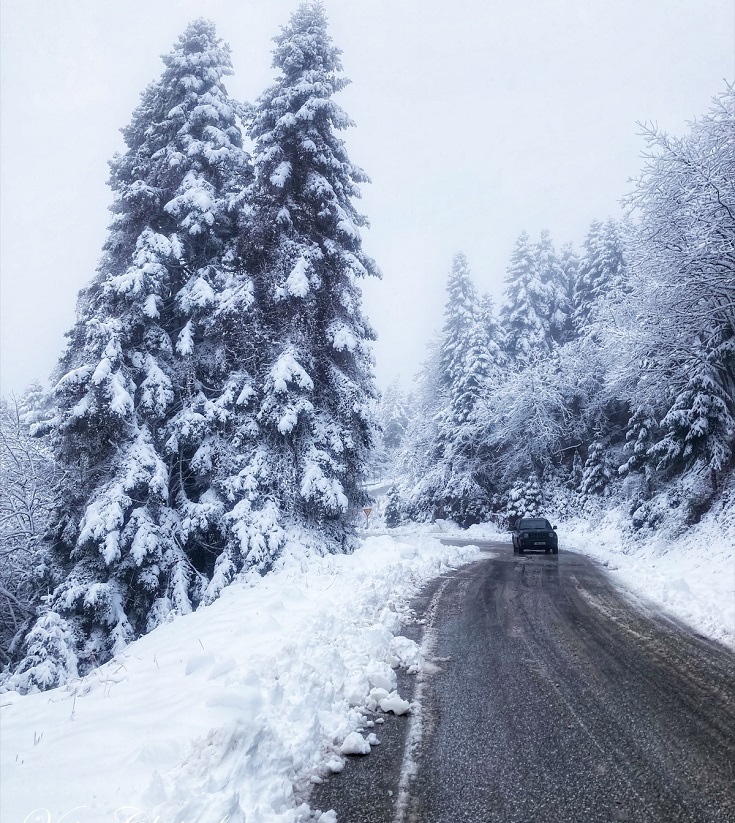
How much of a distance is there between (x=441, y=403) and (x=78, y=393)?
92.7ft

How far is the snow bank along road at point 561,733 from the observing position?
352 cm

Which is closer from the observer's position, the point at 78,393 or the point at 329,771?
the point at 329,771

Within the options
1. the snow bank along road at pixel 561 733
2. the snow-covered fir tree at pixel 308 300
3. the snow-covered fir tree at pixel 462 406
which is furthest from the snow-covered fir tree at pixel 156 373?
the snow-covered fir tree at pixel 462 406

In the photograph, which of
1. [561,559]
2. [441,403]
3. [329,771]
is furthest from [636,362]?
[441,403]

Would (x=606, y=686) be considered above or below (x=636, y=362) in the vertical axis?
below

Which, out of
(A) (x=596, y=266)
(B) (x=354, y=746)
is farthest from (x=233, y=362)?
(A) (x=596, y=266)

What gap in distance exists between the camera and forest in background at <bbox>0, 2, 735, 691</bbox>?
38.1 feet

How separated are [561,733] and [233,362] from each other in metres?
12.0

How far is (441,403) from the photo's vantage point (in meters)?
37.2

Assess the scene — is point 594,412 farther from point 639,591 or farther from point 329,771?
point 329,771

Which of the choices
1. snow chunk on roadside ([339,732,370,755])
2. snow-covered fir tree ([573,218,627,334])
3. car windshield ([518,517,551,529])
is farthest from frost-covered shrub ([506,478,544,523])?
snow chunk on roadside ([339,732,370,755])

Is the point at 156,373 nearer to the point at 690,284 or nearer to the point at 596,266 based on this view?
the point at 690,284

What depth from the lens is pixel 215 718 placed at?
4.38m

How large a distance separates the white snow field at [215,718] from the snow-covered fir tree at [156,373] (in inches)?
158
